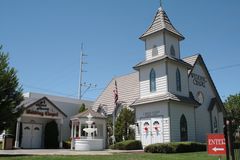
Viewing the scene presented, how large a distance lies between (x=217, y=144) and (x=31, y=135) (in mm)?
27459

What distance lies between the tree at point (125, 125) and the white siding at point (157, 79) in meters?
3.14

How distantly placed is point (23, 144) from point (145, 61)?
1588 centimetres

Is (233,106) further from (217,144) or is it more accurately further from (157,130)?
(217,144)

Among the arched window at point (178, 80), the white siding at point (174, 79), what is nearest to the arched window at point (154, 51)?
the white siding at point (174, 79)

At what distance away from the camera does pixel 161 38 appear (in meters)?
29.0

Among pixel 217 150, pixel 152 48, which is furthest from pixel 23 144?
pixel 217 150

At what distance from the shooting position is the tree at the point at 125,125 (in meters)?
31.5

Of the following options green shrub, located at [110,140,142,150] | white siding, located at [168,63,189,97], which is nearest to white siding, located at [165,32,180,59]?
white siding, located at [168,63,189,97]

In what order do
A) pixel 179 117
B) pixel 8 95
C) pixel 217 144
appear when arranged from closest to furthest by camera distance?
1. pixel 217 144
2. pixel 8 95
3. pixel 179 117

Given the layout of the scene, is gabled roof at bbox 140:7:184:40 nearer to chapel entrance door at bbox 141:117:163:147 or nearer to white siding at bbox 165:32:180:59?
white siding at bbox 165:32:180:59

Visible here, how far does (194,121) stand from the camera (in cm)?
2877

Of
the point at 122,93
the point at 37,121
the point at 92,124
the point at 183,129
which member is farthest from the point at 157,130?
the point at 37,121

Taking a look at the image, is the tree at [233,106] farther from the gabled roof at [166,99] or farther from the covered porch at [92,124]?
the covered porch at [92,124]

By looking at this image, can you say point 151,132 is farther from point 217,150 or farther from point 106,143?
point 217,150
